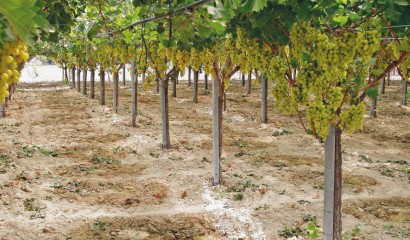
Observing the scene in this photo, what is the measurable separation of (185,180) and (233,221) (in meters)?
1.90

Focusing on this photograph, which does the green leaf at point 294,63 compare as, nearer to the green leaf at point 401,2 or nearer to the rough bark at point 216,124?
the green leaf at point 401,2

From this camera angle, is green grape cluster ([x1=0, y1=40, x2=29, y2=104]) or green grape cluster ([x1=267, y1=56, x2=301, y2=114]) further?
green grape cluster ([x1=267, y1=56, x2=301, y2=114])

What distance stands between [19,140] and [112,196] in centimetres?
466

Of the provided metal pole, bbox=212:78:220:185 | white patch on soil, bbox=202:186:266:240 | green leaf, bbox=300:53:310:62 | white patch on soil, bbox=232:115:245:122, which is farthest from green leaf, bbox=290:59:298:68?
white patch on soil, bbox=232:115:245:122

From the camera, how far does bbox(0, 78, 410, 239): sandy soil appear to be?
5336mm

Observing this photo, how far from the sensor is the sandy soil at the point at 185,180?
5336 mm

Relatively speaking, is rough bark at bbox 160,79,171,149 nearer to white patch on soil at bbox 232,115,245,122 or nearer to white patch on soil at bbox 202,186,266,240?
white patch on soil at bbox 202,186,266,240

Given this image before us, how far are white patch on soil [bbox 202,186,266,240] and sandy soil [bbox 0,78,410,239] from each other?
15 mm

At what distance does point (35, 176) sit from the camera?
7250 millimetres

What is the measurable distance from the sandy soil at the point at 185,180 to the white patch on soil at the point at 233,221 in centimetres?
1

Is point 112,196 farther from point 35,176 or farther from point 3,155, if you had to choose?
point 3,155

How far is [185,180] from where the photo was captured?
23.7ft

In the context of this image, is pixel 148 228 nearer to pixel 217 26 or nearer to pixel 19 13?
pixel 217 26

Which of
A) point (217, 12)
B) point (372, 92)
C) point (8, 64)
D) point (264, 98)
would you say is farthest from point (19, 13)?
point (264, 98)
